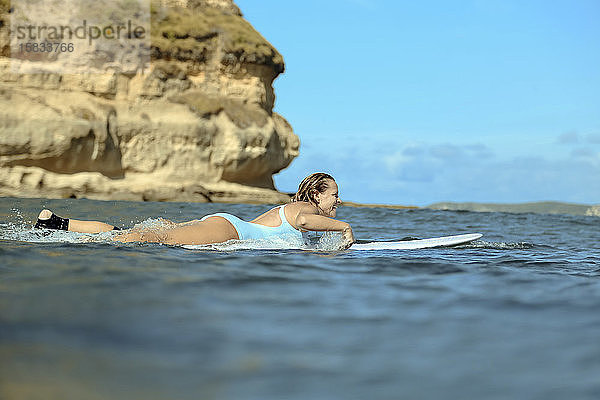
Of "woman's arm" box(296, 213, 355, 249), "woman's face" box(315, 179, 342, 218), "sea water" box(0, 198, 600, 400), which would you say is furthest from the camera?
"woman's face" box(315, 179, 342, 218)

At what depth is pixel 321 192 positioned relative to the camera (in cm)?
633

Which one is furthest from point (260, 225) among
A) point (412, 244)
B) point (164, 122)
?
point (164, 122)

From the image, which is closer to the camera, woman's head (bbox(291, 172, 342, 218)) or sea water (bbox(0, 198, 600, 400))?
sea water (bbox(0, 198, 600, 400))

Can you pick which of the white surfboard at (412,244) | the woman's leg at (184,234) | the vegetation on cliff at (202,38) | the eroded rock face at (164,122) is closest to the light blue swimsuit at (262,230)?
the woman's leg at (184,234)

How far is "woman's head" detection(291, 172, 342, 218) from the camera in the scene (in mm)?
6309

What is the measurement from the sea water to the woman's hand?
176cm

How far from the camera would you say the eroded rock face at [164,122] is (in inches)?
1003

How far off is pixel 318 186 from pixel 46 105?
23.4 m

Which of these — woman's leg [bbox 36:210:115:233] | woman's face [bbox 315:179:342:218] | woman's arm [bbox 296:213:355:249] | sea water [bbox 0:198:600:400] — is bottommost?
sea water [bbox 0:198:600:400]

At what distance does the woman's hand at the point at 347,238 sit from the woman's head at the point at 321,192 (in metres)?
0.36

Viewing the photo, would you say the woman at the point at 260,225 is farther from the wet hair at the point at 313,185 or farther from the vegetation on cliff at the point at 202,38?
the vegetation on cliff at the point at 202,38

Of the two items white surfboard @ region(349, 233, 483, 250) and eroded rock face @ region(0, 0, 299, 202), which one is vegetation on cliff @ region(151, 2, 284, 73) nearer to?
eroded rock face @ region(0, 0, 299, 202)

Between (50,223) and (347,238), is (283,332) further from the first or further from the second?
(50,223)

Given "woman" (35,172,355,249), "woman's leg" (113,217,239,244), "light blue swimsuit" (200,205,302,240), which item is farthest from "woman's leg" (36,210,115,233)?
"light blue swimsuit" (200,205,302,240)
